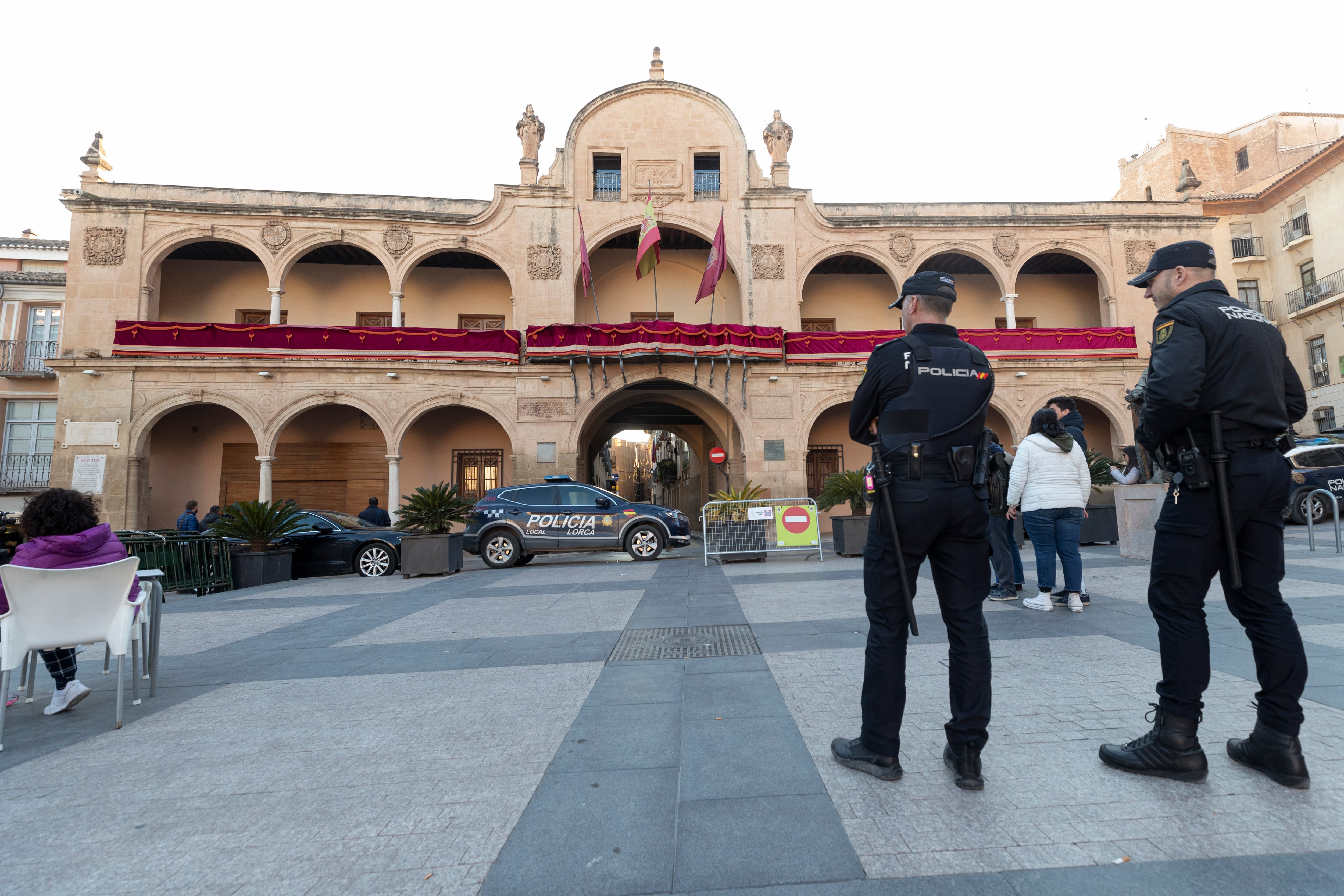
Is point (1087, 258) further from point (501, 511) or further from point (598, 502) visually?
point (501, 511)

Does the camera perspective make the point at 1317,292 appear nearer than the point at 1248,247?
Yes

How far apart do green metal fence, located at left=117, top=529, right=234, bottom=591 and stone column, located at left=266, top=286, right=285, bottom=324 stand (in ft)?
31.4

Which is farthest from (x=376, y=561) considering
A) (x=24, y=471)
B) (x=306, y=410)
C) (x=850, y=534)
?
(x=24, y=471)

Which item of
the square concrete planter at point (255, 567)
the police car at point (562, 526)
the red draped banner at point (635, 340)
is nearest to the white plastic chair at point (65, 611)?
the square concrete planter at point (255, 567)

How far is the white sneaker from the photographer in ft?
12.7

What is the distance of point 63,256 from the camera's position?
24.5 m

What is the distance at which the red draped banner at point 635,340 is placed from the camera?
17.6m

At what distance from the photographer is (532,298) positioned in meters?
18.9

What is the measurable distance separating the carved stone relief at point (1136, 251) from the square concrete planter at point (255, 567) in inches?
954

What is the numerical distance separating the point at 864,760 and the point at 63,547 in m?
4.86

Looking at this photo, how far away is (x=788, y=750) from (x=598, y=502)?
10298 mm

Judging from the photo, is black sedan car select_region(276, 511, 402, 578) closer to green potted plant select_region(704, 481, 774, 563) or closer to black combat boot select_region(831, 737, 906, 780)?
green potted plant select_region(704, 481, 774, 563)

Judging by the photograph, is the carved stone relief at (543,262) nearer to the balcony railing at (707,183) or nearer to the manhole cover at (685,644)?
→ the balcony railing at (707,183)

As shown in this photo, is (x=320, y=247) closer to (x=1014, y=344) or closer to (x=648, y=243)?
(x=648, y=243)
